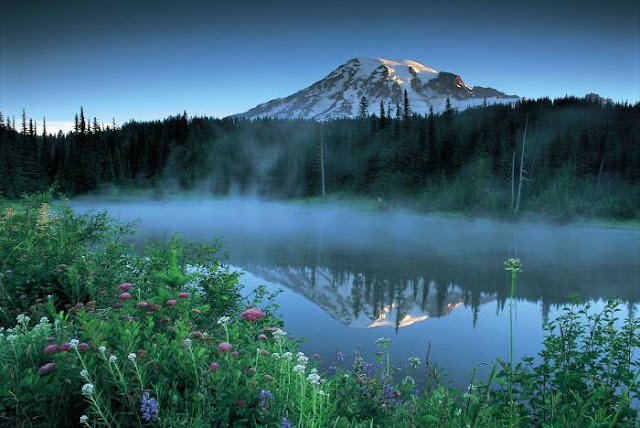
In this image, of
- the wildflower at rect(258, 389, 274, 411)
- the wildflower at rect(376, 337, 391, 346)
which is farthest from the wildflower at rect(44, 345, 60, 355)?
the wildflower at rect(376, 337, 391, 346)

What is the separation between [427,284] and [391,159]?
63.4 m

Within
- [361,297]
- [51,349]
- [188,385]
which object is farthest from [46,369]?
[361,297]

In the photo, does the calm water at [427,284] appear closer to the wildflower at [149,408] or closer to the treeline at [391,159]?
the wildflower at [149,408]

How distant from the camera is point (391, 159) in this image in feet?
261

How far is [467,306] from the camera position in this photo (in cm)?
1469

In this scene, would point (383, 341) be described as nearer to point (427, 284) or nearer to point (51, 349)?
point (51, 349)

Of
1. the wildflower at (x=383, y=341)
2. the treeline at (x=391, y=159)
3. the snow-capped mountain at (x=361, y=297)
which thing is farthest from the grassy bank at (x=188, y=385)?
the treeline at (x=391, y=159)

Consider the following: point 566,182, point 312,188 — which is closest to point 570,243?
point 566,182

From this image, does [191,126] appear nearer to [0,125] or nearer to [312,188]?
[0,125]

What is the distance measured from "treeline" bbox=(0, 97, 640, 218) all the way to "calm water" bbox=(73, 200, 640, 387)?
27160mm

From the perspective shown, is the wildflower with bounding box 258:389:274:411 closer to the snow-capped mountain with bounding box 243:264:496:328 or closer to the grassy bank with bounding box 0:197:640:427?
the grassy bank with bounding box 0:197:640:427

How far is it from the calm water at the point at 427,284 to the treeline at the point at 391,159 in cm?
2716

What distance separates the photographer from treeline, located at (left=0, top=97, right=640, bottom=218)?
62.4 m

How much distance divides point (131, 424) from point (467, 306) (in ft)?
43.5
